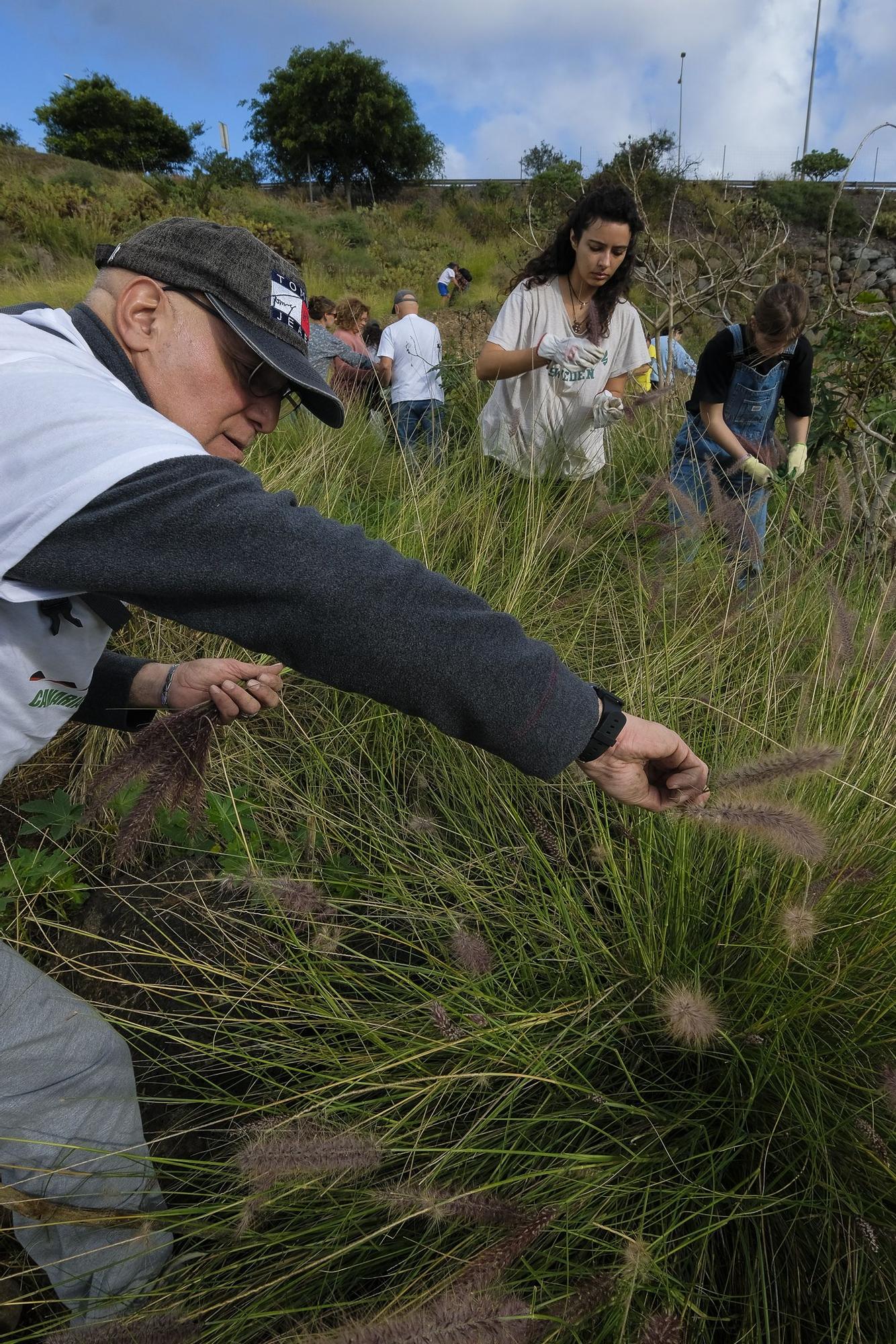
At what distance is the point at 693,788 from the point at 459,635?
21.1 inches

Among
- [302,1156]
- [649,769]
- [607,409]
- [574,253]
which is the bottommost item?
[302,1156]

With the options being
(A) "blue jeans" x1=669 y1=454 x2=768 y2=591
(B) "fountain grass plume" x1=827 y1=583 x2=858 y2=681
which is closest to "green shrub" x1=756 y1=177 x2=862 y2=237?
(A) "blue jeans" x1=669 y1=454 x2=768 y2=591

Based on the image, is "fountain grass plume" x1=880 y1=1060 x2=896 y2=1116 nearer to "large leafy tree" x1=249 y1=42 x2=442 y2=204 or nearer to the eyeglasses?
the eyeglasses

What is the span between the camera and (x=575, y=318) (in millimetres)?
3527

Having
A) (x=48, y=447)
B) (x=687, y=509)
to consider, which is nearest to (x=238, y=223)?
(x=687, y=509)

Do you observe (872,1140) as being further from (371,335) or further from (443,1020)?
(371,335)

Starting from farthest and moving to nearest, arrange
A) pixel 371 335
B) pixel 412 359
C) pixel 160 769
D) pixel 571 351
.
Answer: pixel 371 335 → pixel 412 359 → pixel 571 351 → pixel 160 769

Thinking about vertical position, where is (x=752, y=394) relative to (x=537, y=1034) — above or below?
above

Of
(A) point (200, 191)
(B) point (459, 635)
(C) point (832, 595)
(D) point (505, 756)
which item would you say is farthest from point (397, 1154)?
(A) point (200, 191)

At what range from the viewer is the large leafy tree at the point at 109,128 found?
30.6 metres

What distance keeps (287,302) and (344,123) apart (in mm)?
35984

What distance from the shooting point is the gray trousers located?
1.14 m

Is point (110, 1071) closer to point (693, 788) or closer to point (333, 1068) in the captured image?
point (333, 1068)

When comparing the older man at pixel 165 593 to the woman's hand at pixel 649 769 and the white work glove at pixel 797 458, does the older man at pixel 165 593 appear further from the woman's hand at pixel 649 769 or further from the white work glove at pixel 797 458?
the white work glove at pixel 797 458
